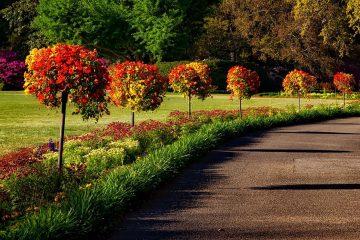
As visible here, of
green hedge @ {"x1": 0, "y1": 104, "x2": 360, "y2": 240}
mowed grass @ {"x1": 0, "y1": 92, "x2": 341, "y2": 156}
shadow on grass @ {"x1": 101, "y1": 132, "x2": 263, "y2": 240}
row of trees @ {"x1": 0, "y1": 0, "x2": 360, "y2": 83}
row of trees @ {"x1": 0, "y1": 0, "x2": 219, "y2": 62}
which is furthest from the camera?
row of trees @ {"x1": 0, "y1": 0, "x2": 219, "y2": 62}

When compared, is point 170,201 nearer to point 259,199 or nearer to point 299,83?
point 259,199

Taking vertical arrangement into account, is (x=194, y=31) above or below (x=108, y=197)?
above

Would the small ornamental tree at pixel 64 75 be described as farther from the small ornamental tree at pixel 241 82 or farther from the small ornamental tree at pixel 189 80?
the small ornamental tree at pixel 241 82

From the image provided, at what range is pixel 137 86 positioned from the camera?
66.4 feet

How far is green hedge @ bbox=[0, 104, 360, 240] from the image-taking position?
23.9 feet

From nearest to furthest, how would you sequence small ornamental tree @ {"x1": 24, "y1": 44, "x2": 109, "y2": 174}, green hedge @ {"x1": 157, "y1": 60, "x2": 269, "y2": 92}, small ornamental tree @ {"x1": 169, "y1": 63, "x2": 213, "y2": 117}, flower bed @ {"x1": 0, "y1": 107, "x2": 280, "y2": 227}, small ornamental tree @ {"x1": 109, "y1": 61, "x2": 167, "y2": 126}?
1. flower bed @ {"x1": 0, "y1": 107, "x2": 280, "y2": 227}
2. small ornamental tree @ {"x1": 24, "y1": 44, "x2": 109, "y2": 174}
3. small ornamental tree @ {"x1": 109, "y1": 61, "x2": 167, "y2": 126}
4. small ornamental tree @ {"x1": 169, "y1": 63, "x2": 213, "y2": 117}
5. green hedge @ {"x1": 157, "y1": 60, "x2": 269, "y2": 92}

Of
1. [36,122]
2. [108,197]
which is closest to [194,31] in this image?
[36,122]

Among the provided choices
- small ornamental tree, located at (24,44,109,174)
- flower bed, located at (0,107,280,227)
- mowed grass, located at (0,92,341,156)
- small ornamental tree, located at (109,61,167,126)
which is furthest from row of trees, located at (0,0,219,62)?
small ornamental tree, located at (24,44,109,174)

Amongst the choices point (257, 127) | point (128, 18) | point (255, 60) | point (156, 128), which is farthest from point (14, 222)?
point (255, 60)

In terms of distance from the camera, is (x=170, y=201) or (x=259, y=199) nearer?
(x=170, y=201)

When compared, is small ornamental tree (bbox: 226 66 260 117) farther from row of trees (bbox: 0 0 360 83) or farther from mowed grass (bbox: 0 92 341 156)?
row of trees (bbox: 0 0 360 83)

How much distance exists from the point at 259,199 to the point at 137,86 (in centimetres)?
1044

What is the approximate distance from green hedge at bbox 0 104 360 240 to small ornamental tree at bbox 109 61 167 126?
11.1ft

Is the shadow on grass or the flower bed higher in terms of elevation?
the flower bed
